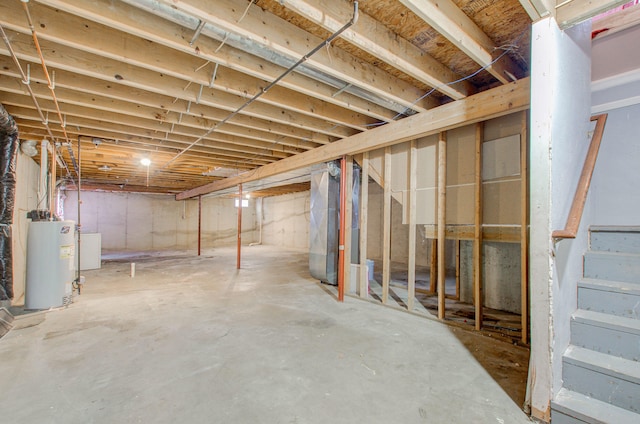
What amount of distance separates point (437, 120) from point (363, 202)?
1492 mm

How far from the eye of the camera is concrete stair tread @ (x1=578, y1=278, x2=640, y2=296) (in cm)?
173

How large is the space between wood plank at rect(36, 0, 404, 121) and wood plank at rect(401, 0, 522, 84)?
49.7 inches

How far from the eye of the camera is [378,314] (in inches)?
140

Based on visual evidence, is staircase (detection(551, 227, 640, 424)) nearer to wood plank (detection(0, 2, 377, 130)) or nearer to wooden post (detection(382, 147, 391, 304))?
wooden post (detection(382, 147, 391, 304))

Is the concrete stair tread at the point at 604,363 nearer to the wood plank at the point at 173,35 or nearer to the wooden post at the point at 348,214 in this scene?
the wood plank at the point at 173,35

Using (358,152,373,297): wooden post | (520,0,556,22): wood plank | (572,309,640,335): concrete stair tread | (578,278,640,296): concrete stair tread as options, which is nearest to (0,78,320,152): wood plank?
(358,152,373,297): wooden post

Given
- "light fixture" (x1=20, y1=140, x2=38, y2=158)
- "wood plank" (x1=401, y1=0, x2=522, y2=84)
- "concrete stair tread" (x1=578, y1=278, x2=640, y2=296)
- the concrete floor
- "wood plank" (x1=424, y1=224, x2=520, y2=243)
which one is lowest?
the concrete floor

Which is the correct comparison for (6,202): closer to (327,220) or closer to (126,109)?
(126,109)

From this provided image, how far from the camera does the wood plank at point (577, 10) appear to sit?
5.33 ft

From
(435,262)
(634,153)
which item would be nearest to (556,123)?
(634,153)

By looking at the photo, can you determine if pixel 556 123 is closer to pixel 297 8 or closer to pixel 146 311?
pixel 297 8

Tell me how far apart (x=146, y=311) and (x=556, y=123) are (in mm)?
4431

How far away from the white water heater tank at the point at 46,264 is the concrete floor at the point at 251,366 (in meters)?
0.24

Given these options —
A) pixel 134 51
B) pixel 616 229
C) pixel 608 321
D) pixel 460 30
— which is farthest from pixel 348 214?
pixel 134 51
